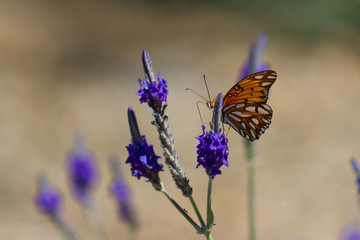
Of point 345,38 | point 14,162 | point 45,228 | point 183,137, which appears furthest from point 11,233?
point 345,38

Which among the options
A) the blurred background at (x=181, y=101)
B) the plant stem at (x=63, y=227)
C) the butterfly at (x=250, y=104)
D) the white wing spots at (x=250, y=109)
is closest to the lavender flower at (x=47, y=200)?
the plant stem at (x=63, y=227)

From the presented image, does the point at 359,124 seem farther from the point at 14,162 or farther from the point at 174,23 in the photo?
the point at 14,162

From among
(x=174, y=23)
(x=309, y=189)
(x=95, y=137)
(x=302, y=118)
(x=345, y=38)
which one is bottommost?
(x=309, y=189)

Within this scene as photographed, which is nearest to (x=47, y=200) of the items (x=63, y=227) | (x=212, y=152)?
(x=63, y=227)

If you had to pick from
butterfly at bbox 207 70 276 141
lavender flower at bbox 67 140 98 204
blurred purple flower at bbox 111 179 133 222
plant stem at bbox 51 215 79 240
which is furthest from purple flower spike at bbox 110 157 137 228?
butterfly at bbox 207 70 276 141

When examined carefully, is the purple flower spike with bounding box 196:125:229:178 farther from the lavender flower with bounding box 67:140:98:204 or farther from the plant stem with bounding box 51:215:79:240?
the lavender flower with bounding box 67:140:98:204

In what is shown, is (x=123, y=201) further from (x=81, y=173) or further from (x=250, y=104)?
(x=250, y=104)
